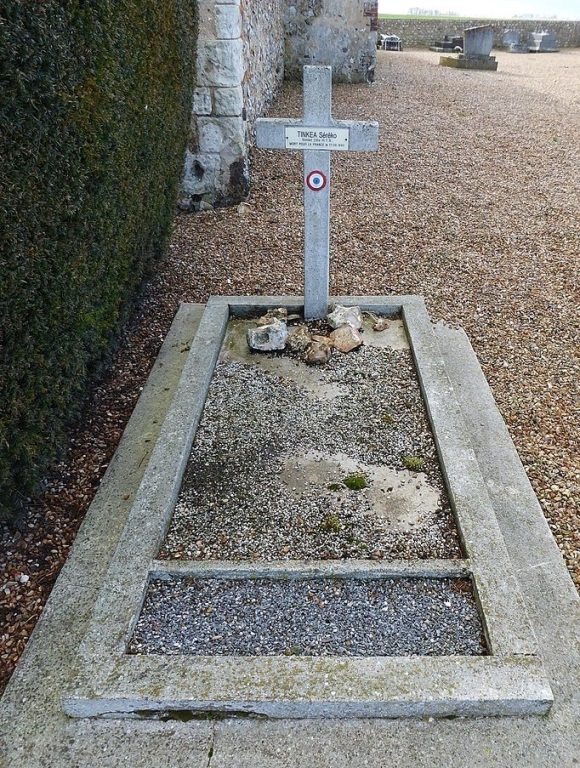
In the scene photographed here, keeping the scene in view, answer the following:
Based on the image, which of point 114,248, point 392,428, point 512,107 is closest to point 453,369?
point 392,428

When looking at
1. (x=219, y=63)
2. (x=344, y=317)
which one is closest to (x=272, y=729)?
(x=344, y=317)

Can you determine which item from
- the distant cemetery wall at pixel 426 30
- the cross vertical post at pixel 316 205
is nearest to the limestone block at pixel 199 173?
the cross vertical post at pixel 316 205

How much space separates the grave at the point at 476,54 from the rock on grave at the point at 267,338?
16019 mm

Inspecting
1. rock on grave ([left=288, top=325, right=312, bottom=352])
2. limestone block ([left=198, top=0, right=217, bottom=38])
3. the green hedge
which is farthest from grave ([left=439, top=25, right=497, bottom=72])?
rock on grave ([left=288, top=325, right=312, bottom=352])

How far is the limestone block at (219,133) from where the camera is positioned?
19.2 feet

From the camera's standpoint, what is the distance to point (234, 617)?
79.4 inches

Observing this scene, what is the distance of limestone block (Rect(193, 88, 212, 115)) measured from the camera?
573cm

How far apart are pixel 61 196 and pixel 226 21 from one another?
3963 millimetres

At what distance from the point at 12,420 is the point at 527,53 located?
24827 mm

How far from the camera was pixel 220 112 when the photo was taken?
5.81 meters

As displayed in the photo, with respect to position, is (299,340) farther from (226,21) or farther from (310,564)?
(226,21)

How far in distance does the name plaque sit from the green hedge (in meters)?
0.88

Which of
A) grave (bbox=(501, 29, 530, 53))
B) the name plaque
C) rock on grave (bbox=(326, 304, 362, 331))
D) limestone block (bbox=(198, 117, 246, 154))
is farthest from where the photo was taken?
grave (bbox=(501, 29, 530, 53))

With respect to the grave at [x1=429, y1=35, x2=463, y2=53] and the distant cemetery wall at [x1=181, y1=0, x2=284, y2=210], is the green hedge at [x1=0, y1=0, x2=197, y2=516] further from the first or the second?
the grave at [x1=429, y1=35, x2=463, y2=53]
